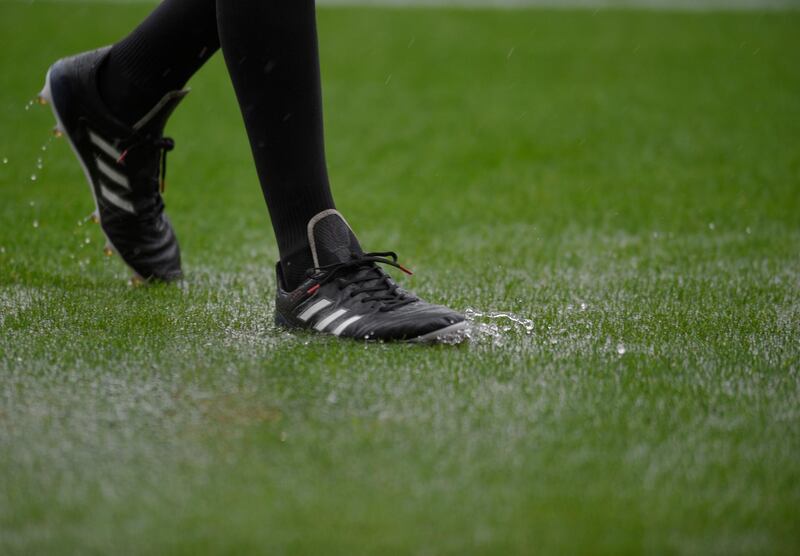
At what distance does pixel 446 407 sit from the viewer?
3.75 feet

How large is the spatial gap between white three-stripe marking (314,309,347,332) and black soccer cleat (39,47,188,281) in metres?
0.55

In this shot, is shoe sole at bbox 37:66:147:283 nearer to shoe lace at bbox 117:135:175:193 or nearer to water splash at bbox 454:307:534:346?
shoe lace at bbox 117:135:175:193

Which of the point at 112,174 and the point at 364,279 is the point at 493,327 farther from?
Answer: the point at 112,174

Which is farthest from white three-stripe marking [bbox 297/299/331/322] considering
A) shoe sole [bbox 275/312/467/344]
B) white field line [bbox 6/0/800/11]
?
white field line [bbox 6/0/800/11]

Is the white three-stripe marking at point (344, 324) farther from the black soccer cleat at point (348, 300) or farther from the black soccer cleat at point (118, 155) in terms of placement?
the black soccer cleat at point (118, 155)

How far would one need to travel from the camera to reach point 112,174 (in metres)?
1.85

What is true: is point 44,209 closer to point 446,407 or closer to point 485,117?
point 446,407

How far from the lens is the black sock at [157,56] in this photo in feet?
5.64

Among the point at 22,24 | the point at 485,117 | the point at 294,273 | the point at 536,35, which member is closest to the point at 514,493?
the point at 294,273

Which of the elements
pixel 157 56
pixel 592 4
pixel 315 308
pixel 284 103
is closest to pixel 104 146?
pixel 157 56

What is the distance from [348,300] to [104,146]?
639 mm

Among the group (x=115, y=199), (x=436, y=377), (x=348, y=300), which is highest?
(x=115, y=199)

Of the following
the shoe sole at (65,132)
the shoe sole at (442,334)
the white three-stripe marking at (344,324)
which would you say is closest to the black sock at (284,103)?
the white three-stripe marking at (344,324)

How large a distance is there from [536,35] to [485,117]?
6.84 feet
